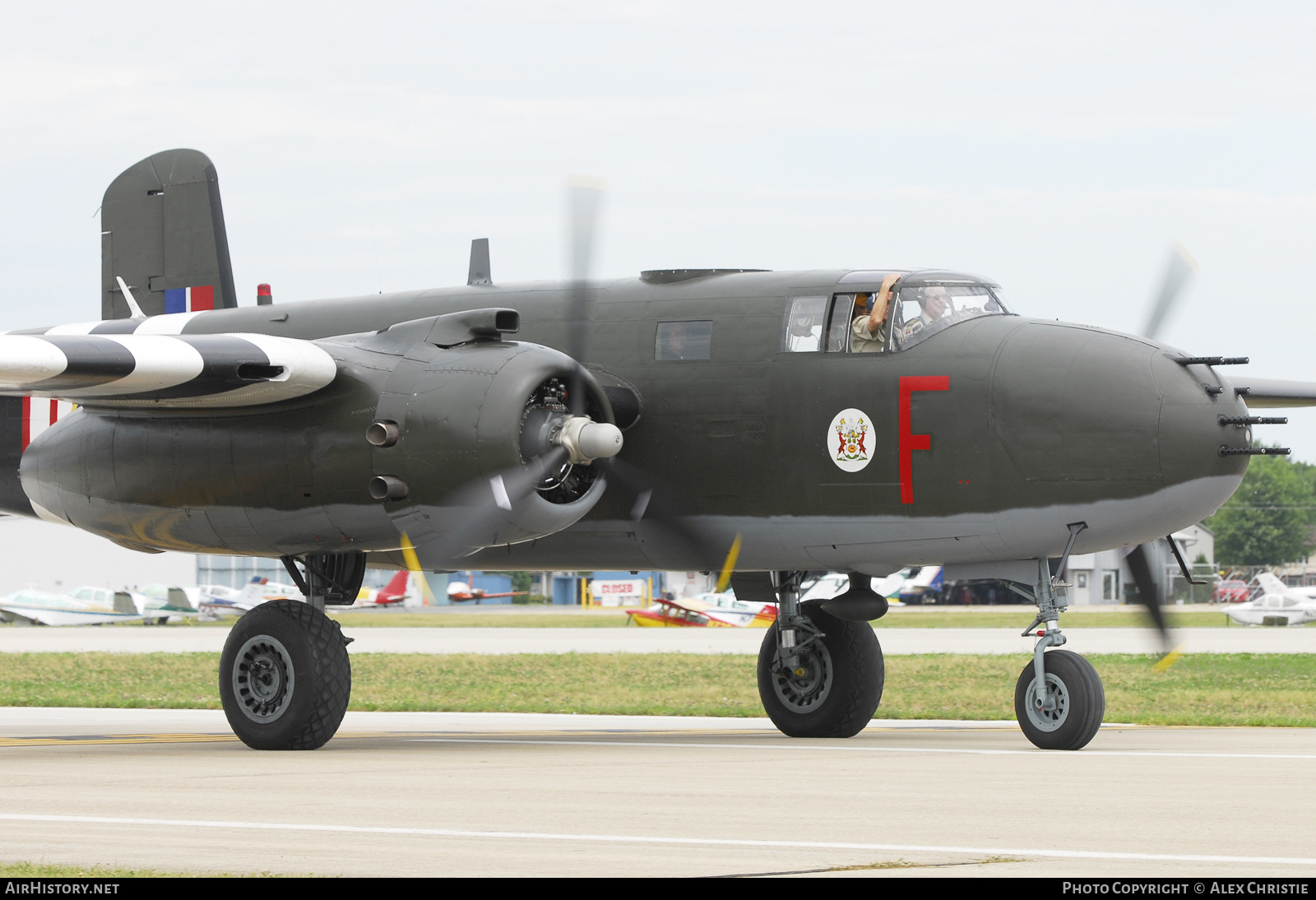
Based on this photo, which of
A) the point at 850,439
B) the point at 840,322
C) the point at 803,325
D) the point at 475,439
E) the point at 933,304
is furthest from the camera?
the point at 803,325

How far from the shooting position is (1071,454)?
1469 centimetres

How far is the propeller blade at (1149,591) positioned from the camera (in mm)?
16719

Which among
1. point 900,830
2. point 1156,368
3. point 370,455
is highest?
point 1156,368

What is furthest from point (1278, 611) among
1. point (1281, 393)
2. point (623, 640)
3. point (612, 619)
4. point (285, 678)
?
point (285, 678)

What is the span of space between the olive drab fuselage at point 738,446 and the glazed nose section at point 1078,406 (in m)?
0.02

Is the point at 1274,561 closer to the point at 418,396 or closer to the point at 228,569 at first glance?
the point at 228,569

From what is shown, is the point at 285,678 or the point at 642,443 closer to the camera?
the point at 285,678

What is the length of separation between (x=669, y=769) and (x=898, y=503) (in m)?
3.57

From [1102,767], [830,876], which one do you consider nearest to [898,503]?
[1102,767]

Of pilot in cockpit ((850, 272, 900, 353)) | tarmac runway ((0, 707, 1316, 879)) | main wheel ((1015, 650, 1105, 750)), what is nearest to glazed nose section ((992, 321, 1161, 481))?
pilot in cockpit ((850, 272, 900, 353))

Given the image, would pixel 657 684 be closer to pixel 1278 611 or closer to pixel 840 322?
pixel 840 322

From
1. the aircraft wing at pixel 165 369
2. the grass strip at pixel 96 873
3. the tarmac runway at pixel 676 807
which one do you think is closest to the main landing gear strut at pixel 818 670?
the tarmac runway at pixel 676 807

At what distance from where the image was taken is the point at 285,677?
1605cm

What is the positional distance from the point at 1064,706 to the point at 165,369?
845cm
